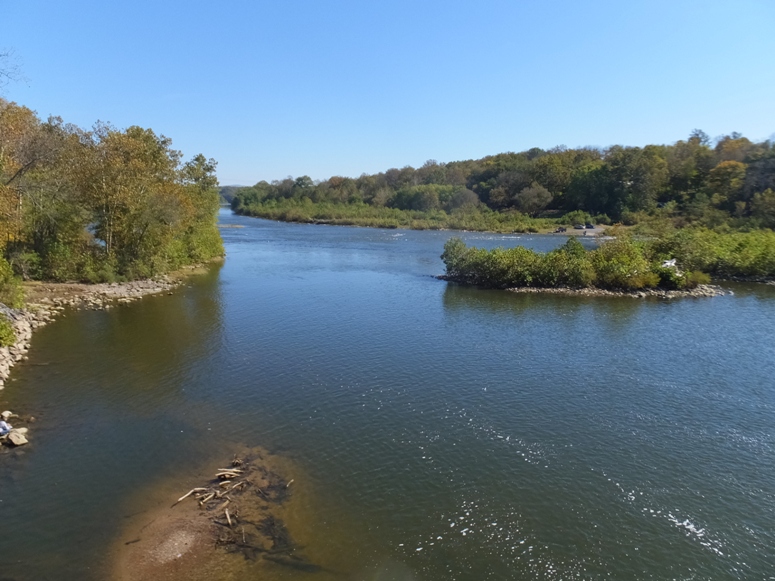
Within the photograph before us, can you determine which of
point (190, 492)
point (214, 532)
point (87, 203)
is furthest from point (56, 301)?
point (214, 532)

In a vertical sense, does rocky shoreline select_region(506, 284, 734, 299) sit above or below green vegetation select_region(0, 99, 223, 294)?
below

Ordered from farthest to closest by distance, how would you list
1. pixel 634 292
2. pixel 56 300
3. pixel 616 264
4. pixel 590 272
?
pixel 590 272 → pixel 616 264 → pixel 634 292 → pixel 56 300

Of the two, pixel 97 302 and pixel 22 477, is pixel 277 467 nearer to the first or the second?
pixel 22 477

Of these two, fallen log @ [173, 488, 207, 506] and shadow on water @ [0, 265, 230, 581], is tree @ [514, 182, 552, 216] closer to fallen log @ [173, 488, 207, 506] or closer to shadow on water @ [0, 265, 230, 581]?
shadow on water @ [0, 265, 230, 581]

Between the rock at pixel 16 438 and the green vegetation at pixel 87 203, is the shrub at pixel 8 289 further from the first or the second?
the rock at pixel 16 438

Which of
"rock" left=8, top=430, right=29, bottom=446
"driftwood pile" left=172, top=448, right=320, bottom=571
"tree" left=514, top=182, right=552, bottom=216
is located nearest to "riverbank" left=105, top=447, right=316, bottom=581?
"driftwood pile" left=172, top=448, right=320, bottom=571

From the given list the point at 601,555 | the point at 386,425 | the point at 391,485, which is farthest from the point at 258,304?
the point at 601,555

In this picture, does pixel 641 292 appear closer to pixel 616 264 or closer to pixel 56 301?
pixel 616 264
